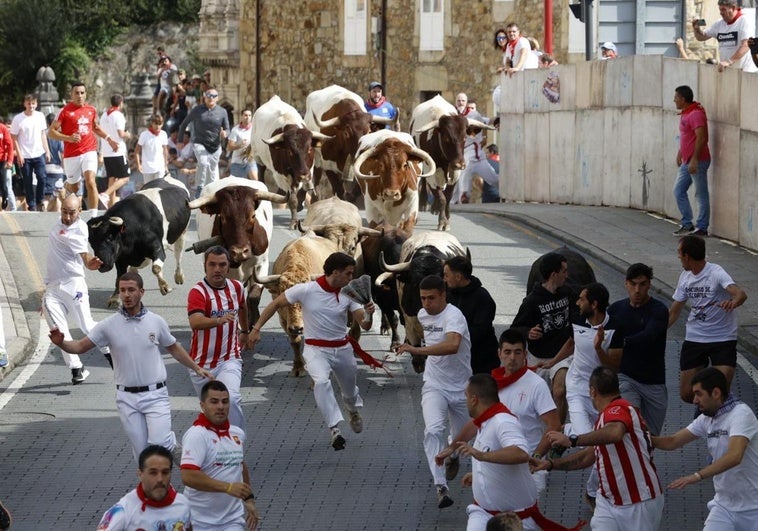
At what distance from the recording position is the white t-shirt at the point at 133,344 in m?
12.0

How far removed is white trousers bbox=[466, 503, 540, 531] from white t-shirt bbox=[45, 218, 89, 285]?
7303 mm

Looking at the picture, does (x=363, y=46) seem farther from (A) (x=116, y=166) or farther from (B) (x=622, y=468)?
(B) (x=622, y=468)

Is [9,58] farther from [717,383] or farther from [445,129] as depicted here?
[717,383]

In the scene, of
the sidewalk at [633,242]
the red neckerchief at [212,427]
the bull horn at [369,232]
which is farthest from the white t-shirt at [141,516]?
the sidewalk at [633,242]

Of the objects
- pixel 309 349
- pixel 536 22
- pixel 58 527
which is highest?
pixel 536 22

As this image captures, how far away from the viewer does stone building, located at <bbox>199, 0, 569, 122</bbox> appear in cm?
4191

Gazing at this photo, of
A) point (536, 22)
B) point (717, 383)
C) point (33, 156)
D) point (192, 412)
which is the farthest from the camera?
point (536, 22)

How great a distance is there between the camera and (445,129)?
24.3 m

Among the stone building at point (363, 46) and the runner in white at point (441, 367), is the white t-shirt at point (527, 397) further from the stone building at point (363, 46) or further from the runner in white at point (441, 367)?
the stone building at point (363, 46)

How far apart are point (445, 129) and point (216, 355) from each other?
1183cm

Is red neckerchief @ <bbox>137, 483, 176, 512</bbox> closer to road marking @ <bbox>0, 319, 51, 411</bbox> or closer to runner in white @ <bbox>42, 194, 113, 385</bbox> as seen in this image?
road marking @ <bbox>0, 319, 51, 411</bbox>

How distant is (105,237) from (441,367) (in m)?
7.42

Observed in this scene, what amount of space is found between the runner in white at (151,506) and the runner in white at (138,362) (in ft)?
8.89

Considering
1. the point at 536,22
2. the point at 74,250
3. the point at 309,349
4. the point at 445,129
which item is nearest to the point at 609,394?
the point at 309,349
